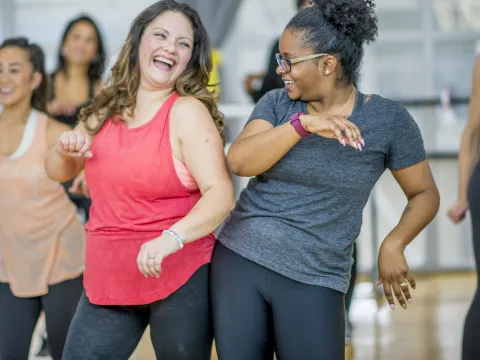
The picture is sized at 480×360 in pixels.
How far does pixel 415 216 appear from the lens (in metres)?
2.48

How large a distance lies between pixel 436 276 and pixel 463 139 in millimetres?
4706

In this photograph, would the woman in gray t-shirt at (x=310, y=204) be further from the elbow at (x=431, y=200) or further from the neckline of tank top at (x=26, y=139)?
the neckline of tank top at (x=26, y=139)

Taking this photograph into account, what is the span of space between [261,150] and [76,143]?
0.55 m

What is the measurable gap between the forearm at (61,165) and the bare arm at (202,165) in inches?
15.4

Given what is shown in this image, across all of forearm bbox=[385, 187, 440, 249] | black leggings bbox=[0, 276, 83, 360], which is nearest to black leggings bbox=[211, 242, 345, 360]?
forearm bbox=[385, 187, 440, 249]

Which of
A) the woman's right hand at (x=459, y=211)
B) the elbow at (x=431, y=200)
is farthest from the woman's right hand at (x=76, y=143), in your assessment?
the woman's right hand at (x=459, y=211)

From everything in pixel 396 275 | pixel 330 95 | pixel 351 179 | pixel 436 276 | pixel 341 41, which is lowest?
pixel 436 276

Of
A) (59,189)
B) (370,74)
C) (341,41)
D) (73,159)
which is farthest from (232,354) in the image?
(370,74)

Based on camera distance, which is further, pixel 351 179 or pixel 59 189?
pixel 59 189

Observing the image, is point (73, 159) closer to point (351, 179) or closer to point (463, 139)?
point (351, 179)

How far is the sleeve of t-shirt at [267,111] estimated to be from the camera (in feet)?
8.07

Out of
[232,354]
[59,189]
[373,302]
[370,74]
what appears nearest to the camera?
[232,354]

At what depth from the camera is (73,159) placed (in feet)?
8.64

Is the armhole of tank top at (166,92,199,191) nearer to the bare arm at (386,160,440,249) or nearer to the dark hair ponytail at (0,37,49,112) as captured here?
the bare arm at (386,160,440,249)
